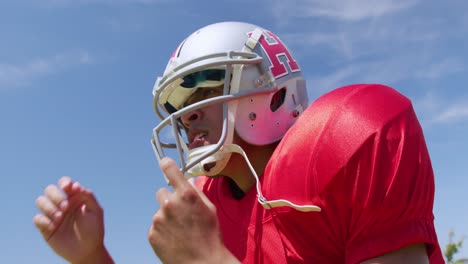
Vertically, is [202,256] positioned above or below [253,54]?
below

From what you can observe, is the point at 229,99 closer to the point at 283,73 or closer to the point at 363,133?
the point at 283,73

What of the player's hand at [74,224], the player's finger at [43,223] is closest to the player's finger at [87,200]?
the player's hand at [74,224]

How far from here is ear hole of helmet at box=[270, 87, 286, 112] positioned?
280cm

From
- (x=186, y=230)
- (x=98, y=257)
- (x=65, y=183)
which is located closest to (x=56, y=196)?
(x=65, y=183)

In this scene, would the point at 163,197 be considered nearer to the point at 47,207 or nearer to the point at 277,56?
the point at 47,207

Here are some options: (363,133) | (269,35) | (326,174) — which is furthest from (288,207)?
(269,35)

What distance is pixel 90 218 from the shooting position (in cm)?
239

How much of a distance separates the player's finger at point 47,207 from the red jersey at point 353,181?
0.89m

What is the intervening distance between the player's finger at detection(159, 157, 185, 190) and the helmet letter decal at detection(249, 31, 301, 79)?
3.83 ft

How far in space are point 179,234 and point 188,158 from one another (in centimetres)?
100

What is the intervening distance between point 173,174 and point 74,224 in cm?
94

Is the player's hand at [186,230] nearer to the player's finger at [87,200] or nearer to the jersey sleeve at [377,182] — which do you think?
the jersey sleeve at [377,182]

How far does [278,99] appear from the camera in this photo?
9.29 ft

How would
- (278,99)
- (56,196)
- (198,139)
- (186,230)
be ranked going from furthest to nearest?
(278,99) < (198,139) < (56,196) < (186,230)
